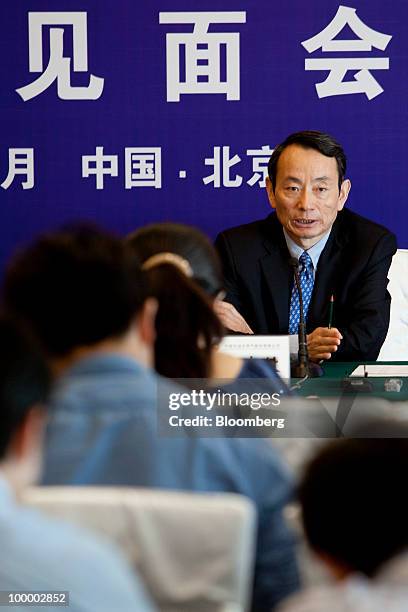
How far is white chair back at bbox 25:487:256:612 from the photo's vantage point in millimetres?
1019

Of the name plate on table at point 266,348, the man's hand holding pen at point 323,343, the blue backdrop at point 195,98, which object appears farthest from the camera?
the blue backdrop at point 195,98

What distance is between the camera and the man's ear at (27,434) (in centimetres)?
92

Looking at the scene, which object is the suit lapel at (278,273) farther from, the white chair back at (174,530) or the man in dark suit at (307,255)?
the white chair back at (174,530)

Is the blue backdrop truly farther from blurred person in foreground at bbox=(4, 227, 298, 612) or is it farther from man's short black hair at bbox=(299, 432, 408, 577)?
man's short black hair at bbox=(299, 432, 408, 577)

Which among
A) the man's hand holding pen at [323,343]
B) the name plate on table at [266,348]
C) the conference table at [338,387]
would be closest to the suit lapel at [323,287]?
the man's hand holding pen at [323,343]

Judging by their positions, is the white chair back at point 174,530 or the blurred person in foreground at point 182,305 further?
the blurred person in foreground at point 182,305

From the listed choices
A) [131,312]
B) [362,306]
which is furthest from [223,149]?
[131,312]

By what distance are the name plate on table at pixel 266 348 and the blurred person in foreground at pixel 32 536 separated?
5.62 ft

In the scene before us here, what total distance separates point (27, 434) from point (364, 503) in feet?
1.10

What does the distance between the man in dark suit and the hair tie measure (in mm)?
1819

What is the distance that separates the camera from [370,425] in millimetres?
1090

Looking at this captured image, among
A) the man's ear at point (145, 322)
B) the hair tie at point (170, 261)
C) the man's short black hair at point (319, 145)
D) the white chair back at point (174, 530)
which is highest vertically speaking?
the man's short black hair at point (319, 145)

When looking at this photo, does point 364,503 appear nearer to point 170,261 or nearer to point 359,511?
point 359,511

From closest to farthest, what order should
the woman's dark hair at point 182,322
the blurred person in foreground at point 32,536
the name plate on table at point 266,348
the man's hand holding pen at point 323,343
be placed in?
1. the blurred person in foreground at point 32,536
2. the woman's dark hair at point 182,322
3. the name plate on table at point 266,348
4. the man's hand holding pen at point 323,343
